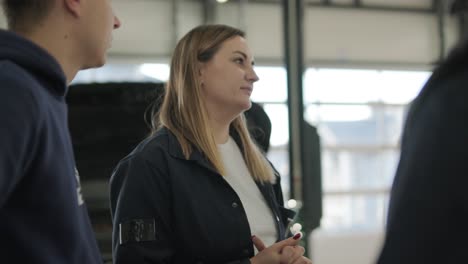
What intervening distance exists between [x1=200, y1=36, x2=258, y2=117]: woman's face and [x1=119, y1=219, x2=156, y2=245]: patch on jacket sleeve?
373mm

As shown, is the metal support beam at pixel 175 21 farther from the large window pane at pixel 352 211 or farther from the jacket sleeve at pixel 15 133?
the jacket sleeve at pixel 15 133

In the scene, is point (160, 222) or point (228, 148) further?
point (228, 148)

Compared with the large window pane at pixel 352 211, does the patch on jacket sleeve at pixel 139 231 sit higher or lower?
higher

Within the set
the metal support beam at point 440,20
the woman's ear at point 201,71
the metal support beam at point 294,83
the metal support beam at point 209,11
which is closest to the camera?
the woman's ear at point 201,71

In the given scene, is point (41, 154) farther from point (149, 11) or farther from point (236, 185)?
point (149, 11)

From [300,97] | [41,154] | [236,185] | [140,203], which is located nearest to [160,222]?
[140,203]

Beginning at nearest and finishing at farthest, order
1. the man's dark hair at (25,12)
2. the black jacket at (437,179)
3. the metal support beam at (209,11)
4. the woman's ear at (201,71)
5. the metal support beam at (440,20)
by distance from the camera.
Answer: the black jacket at (437,179) → the man's dark hair at (25,12) → the woman's ear at (201,71) → the metal support beam at (209,11) → the metal support beam at (440,20)

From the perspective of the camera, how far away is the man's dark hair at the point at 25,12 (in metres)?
0.87

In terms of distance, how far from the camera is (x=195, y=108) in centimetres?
153

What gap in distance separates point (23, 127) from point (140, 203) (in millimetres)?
679

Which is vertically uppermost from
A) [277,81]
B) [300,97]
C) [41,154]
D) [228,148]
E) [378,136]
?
[41,154]

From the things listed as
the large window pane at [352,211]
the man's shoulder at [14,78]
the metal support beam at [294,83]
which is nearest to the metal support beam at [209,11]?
the large window pane at [352,211]

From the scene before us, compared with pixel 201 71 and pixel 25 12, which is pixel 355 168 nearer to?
pixel 201 71

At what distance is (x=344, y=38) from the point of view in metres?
7.80
